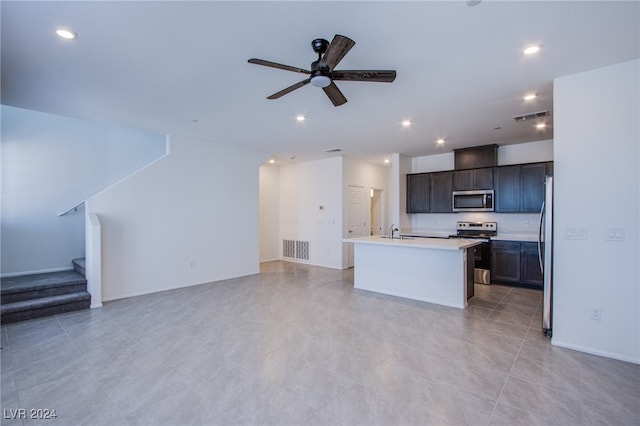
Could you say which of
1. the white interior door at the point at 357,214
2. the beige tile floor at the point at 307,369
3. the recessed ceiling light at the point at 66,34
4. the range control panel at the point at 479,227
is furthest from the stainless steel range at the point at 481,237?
the recessed ceiling light at the point at 66,34

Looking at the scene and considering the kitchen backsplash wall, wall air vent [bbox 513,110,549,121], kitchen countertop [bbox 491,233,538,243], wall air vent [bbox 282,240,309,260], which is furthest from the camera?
wall air vent [bbox 282,240,309,260]

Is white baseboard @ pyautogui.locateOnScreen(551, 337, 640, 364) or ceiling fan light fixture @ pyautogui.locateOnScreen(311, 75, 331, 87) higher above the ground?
ceiling fan light fixture @ pyautogui.locateOnScreen(311, 75, 331, 87)

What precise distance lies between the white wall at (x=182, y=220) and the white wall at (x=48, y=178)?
131cm

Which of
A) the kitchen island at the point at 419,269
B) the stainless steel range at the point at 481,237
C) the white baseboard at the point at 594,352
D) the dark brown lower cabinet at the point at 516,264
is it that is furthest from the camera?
the stainless steel range at the point at 481,237

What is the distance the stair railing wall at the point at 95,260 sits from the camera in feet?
13.8

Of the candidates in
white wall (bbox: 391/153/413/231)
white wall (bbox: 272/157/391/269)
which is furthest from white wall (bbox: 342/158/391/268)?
white wall (bbox: 391/153/413/231)

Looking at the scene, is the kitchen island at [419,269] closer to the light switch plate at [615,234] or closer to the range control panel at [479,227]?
the light switch plate at [615,234]

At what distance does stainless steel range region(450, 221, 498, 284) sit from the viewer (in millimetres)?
5570

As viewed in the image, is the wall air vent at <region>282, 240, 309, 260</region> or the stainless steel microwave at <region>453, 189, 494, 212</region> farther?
the wall air vent at <region>282, 240, 309, 260</region>

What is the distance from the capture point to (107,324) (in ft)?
11.6

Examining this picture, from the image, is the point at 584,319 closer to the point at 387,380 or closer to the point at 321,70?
the point at 387,380

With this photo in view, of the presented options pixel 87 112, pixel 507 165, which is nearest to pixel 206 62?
pixel 87 112

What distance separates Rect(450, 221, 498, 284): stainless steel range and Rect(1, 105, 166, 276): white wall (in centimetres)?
736

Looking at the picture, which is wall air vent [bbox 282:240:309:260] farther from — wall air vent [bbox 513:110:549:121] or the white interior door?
wall air vent [bbox 513:110:549:121]
